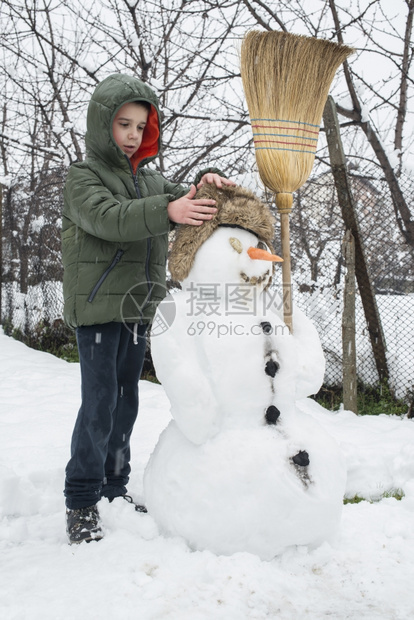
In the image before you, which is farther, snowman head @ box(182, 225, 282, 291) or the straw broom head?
the straw broom head

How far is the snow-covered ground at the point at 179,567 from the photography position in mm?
1579

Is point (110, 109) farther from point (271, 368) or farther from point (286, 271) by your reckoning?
point (271, 368)

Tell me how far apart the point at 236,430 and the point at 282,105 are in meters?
1.28

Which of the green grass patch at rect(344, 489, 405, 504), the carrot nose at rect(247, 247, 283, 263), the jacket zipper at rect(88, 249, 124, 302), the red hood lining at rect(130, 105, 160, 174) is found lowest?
the green grass patch at rect(344, 489, 405, 504)

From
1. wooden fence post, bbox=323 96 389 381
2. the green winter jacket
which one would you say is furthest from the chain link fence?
the green winter jacket

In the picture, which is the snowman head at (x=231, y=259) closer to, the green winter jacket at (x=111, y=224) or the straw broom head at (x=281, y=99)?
the green winter jacket at (x=111, y=224)

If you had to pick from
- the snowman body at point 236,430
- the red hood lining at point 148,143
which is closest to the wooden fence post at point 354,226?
the red hood lining at point 148,143

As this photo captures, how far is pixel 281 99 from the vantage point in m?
2.05

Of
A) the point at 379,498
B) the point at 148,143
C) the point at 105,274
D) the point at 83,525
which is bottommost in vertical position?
the point at 379,498

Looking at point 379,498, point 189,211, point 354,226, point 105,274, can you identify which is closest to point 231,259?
point 189,211

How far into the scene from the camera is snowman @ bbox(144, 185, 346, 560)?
1769 millimetres

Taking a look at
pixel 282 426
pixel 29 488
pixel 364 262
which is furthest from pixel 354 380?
pixel 29 488

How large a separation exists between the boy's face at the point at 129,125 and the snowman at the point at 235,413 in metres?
0.44

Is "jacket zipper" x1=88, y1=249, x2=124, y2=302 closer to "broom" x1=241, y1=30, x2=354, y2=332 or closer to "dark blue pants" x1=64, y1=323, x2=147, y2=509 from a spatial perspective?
"dark blue pants" x1=64, y1=323, x2=147, y2=509
